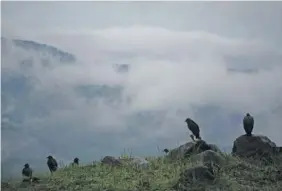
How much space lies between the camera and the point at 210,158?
1098 centimetres

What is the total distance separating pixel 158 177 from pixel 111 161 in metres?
1.86

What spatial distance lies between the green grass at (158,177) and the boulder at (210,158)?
0.15 m

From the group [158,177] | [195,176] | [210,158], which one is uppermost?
[210,158]

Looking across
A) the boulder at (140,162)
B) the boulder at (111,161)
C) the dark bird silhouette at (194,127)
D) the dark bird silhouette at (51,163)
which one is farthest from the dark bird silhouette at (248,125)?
the dark bird silhouette at (51,163)

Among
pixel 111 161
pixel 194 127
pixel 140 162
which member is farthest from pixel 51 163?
pixel 194 127

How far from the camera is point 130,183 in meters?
10.1

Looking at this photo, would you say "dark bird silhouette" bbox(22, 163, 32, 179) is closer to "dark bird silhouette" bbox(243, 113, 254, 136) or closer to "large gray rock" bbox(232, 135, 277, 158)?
"large gray rock" bbox(232, 135, 277, 158)

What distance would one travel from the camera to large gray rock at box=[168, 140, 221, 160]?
12.0 metres

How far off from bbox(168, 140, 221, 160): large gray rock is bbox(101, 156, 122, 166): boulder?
1196 mm

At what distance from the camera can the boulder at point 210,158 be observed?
10.8 meters

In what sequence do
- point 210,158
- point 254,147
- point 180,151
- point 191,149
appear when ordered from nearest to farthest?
point 210,158 → point 254,147 → point 191,149 → point 180,151

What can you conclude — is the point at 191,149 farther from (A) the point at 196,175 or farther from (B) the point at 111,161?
(A) the point at 196,175

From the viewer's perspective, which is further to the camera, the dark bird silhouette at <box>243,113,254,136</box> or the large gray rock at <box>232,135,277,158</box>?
the dark bird silhouette at <box>243,113,254,136</box>

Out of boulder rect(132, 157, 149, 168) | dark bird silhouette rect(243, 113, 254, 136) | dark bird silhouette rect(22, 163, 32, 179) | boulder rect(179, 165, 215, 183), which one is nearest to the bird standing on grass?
dark bird silhouette rect(22, 163, 32, 179)
